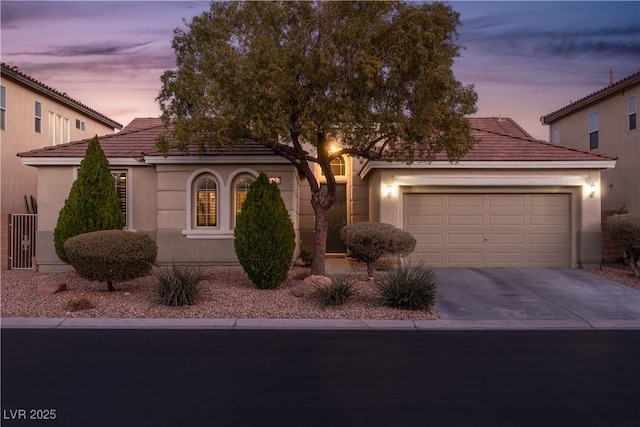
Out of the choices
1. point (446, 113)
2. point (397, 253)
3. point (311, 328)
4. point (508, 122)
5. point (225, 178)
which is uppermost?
point (508, 122)

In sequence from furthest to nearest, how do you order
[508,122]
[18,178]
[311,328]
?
[508,122], [18,178], [311,328]

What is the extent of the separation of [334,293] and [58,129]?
53.9ft

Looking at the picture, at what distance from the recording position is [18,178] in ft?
65.6

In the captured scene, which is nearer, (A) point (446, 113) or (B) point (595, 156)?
(A) point (446, 113)

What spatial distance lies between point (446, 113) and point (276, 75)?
3.80 m

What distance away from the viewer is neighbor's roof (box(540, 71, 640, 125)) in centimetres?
1934

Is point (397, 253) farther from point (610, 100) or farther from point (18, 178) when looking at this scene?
point (18, 178)

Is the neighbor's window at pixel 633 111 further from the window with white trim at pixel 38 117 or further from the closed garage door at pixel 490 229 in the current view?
the window with white trim at pixel 38 117

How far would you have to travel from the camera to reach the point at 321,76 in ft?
37.4

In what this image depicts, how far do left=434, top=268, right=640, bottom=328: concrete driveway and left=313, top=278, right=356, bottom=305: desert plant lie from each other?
1901 mm

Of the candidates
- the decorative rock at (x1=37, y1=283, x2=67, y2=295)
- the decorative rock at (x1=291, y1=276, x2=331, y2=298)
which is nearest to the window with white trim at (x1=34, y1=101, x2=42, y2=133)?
the decorative rock at (x1=37, y1=283, x2=67, y2=295)
